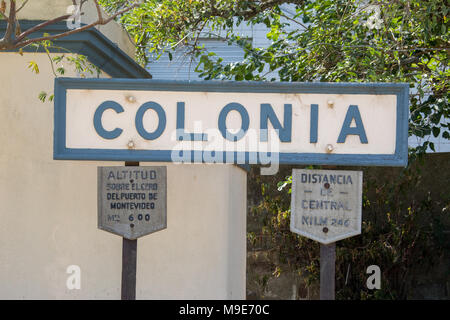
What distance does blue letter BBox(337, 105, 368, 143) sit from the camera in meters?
3.89

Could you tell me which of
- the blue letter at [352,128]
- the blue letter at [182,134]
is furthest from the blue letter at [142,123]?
the blue letter at [352,128]

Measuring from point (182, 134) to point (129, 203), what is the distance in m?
0.55

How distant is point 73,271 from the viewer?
569cm

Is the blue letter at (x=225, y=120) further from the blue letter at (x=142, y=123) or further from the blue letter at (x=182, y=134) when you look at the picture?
the blue letter at (x=142, y=123)

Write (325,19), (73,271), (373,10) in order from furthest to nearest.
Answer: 1. (325,19)
2. (373,10)
3. (73,271)

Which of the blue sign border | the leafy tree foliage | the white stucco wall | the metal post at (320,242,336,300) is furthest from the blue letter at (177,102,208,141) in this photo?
the leafy tree foliage

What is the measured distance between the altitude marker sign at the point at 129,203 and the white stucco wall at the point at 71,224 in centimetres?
157

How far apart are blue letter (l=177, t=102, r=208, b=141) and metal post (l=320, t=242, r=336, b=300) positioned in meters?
0.98

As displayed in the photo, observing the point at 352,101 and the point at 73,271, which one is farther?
the point at 73,271

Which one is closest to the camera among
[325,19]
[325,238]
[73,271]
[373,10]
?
[325,238]
